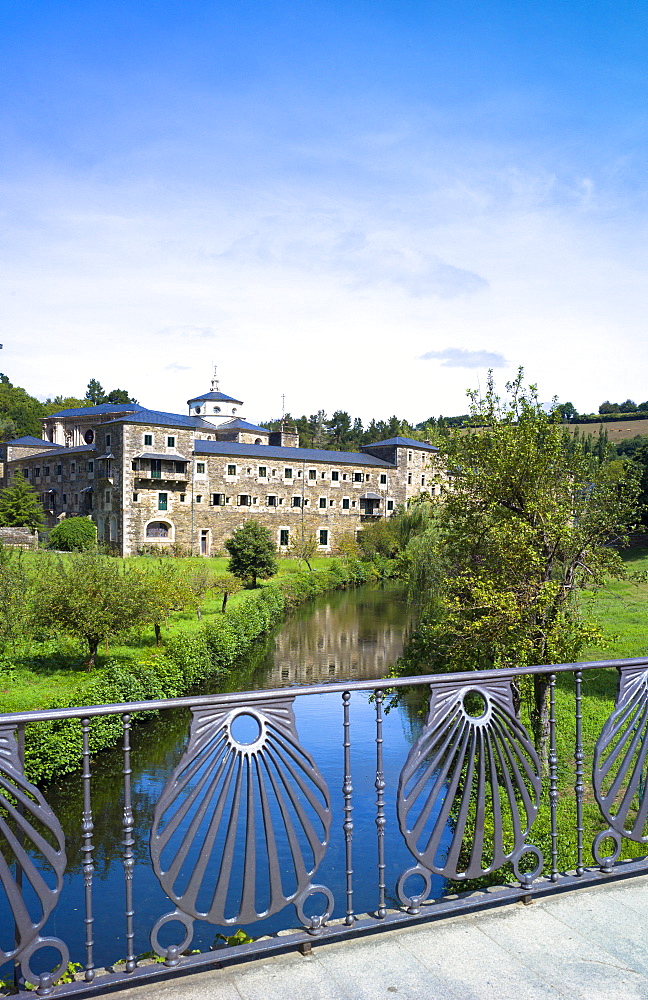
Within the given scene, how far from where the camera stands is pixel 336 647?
71.6ft

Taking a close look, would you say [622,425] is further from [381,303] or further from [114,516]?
[381,303]

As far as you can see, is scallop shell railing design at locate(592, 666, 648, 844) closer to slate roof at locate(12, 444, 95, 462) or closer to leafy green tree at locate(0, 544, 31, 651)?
leafy green tree at locate(0, 544, 31, 651)

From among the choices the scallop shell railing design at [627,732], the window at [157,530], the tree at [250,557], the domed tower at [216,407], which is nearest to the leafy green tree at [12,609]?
the scallop shell railing design at [627,732]

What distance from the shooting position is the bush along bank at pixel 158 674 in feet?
34.9

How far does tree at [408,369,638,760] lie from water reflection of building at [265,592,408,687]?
25.5 feet

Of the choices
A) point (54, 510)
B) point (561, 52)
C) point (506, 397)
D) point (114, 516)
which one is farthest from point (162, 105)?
point (54, 510)

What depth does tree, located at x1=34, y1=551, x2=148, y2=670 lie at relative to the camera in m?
14.7

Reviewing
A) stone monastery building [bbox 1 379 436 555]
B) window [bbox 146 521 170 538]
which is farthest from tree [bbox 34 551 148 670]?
window [bbox 146 521 170 538]

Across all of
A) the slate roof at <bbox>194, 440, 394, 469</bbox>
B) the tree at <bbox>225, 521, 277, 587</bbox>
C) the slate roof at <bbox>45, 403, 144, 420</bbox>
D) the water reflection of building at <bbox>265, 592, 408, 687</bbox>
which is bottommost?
the water reflection of building at <bbox>265, 592, 408, 687</bbox>

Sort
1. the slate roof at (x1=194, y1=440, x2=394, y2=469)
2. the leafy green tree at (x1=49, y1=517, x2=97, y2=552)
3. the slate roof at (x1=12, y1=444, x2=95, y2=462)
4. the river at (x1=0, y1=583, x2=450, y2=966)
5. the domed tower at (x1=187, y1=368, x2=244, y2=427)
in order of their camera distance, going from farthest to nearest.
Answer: the domed tower at (x1=187, y1=368, x2=244, y2=427) → the slate roof at (x1=194, y1=440, x2=394, y2=469) → the slate roof at (x1=12, y1=444, x2=95, y2=462) → the leafy green tree at (x1=49, y1=517, x2=97, y2=552) → the river at (x1=0, y1=583, x2=450, y2=966)

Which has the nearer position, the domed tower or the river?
the river

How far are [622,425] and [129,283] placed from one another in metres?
77.4

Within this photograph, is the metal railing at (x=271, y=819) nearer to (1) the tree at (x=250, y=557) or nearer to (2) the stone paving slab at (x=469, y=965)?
(2) the stone paving slab at (x=469, y=965)

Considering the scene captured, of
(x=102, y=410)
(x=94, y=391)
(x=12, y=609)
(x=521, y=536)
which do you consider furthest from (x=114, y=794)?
(x=94, y=391)
